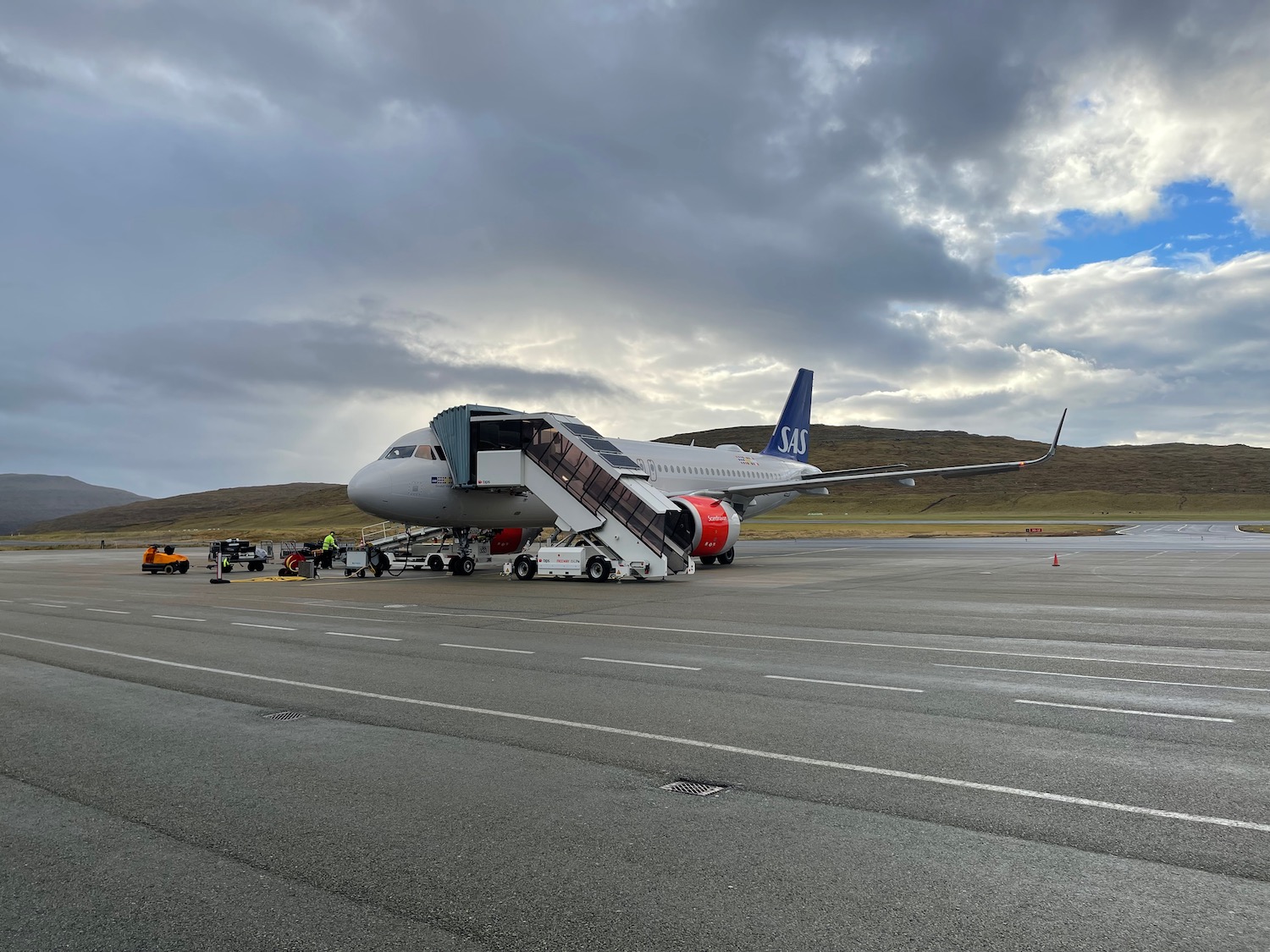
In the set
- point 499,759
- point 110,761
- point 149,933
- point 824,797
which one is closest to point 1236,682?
point 824,797

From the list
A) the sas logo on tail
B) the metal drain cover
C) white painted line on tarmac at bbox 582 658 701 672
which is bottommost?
the metal drain cover

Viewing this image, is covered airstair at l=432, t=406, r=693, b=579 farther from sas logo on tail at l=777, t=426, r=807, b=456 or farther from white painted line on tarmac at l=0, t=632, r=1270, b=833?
sas logo on tail at l=777, t=426, r=807, b=456

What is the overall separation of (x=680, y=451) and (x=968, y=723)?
27.8 m

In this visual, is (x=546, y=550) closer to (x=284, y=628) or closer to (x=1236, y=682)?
(x=284, y=628)

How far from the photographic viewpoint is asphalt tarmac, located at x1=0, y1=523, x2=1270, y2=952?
397cm

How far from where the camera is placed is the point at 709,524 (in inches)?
1104

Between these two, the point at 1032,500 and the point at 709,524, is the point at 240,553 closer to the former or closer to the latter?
the point at 709,524

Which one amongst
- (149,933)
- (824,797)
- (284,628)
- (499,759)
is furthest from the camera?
(284,628)

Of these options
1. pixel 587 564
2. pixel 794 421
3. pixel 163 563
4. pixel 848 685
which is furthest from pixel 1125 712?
pixel 794 421

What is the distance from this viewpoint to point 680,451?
3522 centimetres

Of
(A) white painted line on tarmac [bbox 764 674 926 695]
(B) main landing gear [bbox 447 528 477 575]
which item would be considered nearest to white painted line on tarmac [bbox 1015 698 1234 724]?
(A) white painted line on tarmac [bbox 764 674 926 695]

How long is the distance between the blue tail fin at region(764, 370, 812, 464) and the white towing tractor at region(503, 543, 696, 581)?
889 inches

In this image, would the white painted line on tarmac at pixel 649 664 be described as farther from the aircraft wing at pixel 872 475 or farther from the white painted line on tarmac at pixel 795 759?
the aircraft wing at pixel 872 475

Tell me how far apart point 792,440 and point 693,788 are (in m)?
43.1
